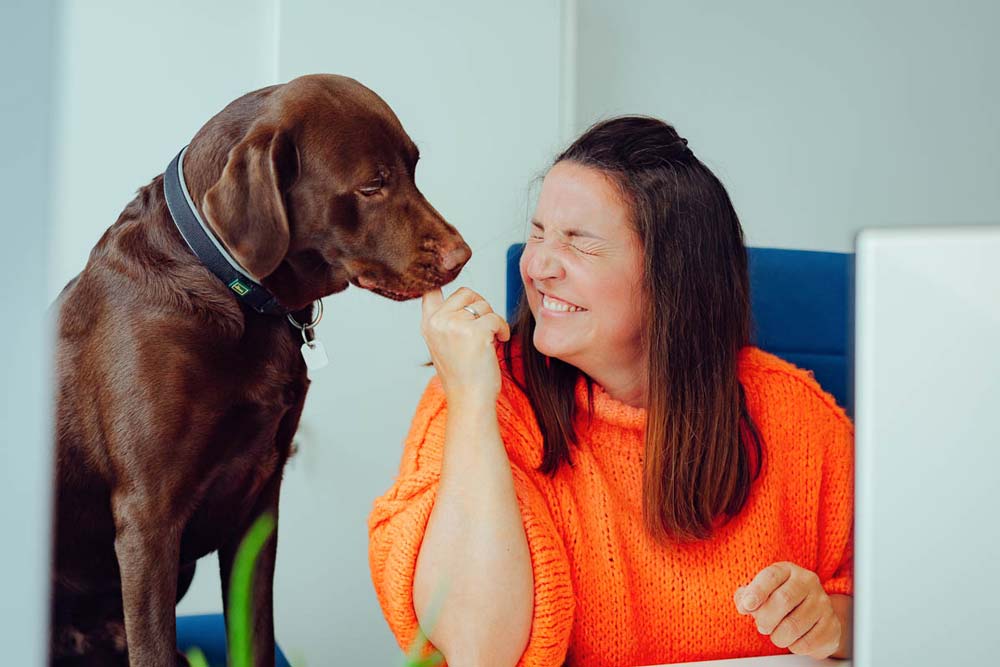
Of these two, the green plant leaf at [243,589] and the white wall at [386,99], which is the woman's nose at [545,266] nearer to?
the white wall at [386,99]

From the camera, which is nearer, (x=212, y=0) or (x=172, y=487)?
(x=172, y=487)

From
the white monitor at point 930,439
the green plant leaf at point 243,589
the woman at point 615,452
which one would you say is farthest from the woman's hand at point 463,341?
the white monitor at point 930,439

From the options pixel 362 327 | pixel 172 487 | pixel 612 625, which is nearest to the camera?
pixel 172 487

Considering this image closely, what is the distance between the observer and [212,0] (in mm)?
1230

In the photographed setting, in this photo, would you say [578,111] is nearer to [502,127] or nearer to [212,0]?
[502,127]

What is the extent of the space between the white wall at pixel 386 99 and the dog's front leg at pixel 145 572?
0.37 meters

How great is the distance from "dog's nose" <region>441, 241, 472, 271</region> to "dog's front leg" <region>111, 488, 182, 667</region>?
34 cm

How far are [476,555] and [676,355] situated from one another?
0.38m

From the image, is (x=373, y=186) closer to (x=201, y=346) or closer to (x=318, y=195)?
(x=318, y=195)

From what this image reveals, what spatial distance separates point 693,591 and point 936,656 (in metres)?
0.71

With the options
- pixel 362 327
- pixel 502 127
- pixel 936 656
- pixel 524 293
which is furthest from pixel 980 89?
pixel 936 656

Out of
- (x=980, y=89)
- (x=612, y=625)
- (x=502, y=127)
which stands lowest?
(x=612, y=625)

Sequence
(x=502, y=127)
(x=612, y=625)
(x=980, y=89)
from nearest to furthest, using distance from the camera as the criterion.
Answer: (x=612, y=625)
(x=502, y=127)
(x=980, y=89)

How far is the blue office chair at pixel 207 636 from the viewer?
1.06 m
